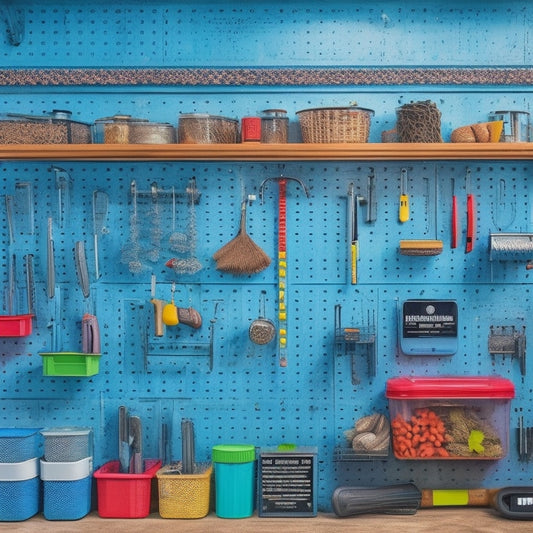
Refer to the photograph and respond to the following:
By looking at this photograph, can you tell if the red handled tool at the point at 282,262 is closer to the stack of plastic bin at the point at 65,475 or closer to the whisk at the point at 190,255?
the whisk at the point at 190,255

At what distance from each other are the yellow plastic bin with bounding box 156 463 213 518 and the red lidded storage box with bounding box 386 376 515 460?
0.78 m

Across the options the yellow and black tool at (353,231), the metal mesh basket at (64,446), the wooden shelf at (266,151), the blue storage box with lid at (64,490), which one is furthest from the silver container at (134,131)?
the blue storage box with lid at (64,490)

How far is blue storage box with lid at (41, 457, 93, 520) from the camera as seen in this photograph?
326 centimetres

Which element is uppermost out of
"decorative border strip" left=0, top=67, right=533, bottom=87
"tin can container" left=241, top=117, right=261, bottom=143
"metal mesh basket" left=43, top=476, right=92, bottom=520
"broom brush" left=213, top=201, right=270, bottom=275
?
"decorative border strip" left=0, top=67, right=533, bottom=87

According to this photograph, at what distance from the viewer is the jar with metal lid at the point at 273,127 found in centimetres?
326

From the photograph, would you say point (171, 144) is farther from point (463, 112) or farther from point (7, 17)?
point (463, 112)

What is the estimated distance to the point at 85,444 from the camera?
131 inches

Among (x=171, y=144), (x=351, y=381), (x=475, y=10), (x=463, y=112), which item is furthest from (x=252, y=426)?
(x=475, y=10)

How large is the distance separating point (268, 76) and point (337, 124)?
1.40 ft

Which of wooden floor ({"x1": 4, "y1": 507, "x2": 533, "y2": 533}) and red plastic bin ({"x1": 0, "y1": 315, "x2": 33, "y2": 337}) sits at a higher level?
red plastic bin ({"x1": 0, "y1": 315, "x2": 33, "y2": 337})

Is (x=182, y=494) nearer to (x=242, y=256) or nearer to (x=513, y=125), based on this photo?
(x=242, y=256)

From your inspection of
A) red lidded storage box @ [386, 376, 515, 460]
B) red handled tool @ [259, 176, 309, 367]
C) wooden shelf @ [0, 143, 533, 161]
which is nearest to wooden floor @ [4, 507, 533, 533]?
red lidded storage box @ [386, 376, 515, 460]

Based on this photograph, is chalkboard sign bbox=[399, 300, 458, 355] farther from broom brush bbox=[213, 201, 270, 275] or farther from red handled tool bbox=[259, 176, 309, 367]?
broom brush bbox=[213, 201, 270, 275]

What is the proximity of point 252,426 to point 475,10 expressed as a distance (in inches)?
77.2
